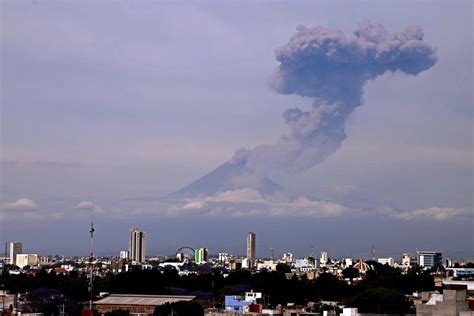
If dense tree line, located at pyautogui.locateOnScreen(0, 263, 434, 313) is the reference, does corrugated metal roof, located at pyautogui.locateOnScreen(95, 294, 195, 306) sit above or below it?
below

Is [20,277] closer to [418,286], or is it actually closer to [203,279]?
[203,279]

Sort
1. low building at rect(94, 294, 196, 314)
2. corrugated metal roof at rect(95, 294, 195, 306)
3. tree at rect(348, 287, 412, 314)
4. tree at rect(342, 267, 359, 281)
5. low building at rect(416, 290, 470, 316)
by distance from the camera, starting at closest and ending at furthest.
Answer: low building at rect(416, 290, 470, 316)
tree at rect(348, 287, 412, 314)
low building at rect(94, 294, 196, 314)
corrugated metal roof at rect(95, 294, 195, 306)
tree at rect(342, 267, 359, 281)

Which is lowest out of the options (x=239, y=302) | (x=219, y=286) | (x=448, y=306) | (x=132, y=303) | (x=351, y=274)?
(x=132, y=303)

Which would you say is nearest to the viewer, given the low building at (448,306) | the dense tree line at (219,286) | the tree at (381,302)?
the low building at (448,306)

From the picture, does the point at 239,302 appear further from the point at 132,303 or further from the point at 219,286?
the point at 219,286

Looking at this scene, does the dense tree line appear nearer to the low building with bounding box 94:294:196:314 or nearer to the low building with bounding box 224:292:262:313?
the low building with bounding box 94:294:196:314

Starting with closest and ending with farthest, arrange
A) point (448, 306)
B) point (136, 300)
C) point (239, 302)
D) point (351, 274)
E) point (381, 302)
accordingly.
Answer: point (448, 306), point (239, 302), point (381, 302), point (136, 300), point (351, 274)

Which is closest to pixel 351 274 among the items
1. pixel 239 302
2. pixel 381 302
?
pixel 381 302

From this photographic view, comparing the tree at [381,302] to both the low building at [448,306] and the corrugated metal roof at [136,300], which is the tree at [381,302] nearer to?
the corrugated metal roof at [136,300]

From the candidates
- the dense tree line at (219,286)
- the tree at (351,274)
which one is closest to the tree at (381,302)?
the dense tree line at (219,286)

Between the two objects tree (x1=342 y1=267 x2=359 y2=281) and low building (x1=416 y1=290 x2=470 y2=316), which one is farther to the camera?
tree (x1=342 y1=267 x2=359 y2=281)

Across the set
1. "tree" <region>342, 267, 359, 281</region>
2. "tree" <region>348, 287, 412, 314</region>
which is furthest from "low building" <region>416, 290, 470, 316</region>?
"tree" <region>342, 267, 359, 281</region>
